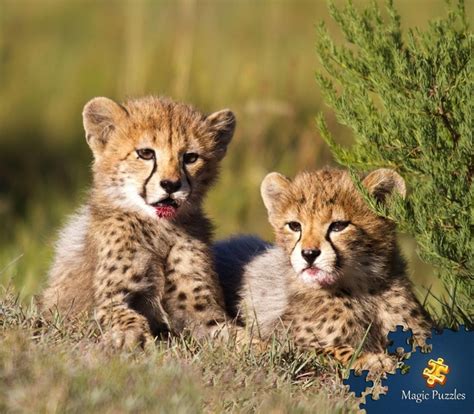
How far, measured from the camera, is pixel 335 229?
4.55 metres

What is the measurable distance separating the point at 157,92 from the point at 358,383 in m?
3.12

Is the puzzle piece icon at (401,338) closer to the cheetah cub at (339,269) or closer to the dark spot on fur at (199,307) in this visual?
the cheetah cub at (339,269)

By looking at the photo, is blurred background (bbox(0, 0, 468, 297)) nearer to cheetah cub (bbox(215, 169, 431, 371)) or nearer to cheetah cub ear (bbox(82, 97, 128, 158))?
cheetah cub ear (bbox(82, 97, 128, 158))

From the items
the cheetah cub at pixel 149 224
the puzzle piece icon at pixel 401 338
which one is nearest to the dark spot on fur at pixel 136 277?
the cheetah cub at pixel 149 224

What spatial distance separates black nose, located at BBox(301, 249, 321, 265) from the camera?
14.5 ft

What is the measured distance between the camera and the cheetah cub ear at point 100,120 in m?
4.99

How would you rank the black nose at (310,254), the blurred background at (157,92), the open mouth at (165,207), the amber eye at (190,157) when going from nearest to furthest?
the black nose at (310,254)
the open mouth at (165,207)
the amber eye at (190,157)
the blurred background at (157,92)

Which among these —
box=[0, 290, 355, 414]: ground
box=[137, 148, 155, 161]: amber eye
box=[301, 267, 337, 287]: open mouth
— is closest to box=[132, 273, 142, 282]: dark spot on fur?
box=[0, 290, 355, 414]: ground

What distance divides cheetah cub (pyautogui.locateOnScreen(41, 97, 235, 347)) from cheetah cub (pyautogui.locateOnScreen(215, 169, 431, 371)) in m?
0.34

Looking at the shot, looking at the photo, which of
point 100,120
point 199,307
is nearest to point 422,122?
point 199,307

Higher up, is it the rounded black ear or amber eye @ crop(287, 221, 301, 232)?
the rounded black ear

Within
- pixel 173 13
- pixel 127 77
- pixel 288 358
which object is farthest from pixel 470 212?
pixel 173 13

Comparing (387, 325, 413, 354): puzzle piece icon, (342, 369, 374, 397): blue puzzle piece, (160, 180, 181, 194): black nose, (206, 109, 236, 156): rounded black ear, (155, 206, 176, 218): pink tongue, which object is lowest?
(342, 369, 374, 397): blue puzzle piece

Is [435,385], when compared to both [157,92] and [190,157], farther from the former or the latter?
[157,92]
